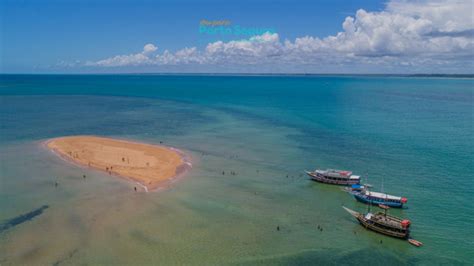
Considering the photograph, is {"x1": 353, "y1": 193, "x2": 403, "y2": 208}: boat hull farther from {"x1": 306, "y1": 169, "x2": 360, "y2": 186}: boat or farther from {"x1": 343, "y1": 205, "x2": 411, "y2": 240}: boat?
{"x1": 306, "y1": 169, "x2": 360, "y2": 186}: boat

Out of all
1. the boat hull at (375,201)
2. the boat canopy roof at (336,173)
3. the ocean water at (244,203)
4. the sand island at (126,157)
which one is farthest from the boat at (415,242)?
the sand island at (126,157)

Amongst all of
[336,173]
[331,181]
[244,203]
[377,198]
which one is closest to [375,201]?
[377,198]

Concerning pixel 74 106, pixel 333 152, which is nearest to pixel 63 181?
pixel 333 152

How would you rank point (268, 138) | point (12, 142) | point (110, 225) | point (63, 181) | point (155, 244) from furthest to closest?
1. point (268, 138)
2. point (12, 142)
3. point (63, 181)
4. point (110, 225)
5. point (155, 244)

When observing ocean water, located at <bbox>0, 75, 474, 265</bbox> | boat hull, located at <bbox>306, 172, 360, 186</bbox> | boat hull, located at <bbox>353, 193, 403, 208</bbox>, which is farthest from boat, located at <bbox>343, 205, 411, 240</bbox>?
boat hull, located at <bbox>306, 172, 360, 186</bbox>

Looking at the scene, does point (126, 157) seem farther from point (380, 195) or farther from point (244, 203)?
point (380, 195)

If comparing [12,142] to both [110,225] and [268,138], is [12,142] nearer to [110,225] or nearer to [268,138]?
[110,225]
